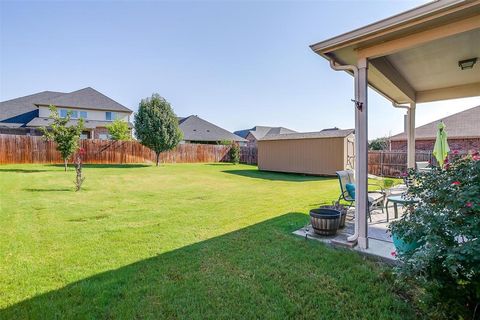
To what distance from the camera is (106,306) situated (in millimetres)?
2508

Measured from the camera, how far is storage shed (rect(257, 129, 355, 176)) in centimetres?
1420

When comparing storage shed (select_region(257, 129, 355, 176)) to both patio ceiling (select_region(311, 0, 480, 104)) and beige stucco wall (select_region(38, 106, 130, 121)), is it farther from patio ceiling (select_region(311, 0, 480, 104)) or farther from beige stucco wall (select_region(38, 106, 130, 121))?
beige stucco wall (select_region(38, 106, 130, 121))

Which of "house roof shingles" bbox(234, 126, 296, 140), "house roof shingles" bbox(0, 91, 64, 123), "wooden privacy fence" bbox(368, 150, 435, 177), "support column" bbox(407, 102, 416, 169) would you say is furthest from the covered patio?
"house roof shingles" bbox(234, 126, 296, 140)

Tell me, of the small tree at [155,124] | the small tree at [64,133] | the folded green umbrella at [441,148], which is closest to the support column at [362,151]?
the folded green umbrella at [441,148]

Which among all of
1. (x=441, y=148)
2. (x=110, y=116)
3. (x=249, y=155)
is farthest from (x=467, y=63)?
(x=110, y=116)

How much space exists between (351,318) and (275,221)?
3116 mm

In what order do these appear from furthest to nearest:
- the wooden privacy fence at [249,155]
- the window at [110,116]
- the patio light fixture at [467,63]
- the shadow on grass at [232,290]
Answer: the window at [110,116], the wooden privacy fence at [249,155], the patio light fixture at [467,63], the shadow on grass at [232,290]

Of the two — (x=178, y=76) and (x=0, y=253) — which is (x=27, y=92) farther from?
(x=0, y=253)

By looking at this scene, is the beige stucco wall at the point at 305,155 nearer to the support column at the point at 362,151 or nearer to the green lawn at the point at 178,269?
the green lawn at the point at 178,269

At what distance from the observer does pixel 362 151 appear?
375 cm

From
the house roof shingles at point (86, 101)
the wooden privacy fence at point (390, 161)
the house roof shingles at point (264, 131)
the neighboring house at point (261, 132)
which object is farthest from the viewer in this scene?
the house roof shingles at point (264, 131)

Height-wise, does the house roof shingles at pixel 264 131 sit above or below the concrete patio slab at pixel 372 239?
above

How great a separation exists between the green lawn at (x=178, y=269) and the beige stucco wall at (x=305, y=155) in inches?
361

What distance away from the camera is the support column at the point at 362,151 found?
12.2ft
